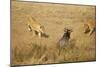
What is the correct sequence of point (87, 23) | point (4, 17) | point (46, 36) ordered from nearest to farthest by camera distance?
point (4, 17)
point (46, 36)
point (87, 23)

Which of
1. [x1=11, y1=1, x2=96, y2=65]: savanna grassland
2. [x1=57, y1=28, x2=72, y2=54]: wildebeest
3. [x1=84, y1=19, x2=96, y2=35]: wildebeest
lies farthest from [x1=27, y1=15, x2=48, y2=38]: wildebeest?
[x1=84, y1=19, x2=96, y2=35]: wildebeest

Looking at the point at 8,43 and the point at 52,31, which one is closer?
the point at 8,43

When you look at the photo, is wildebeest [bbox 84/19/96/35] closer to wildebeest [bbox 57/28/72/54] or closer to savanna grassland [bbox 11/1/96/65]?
savanna grassland [bbox 11/1/96/65]

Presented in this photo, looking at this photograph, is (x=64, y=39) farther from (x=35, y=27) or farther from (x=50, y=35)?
(x=35, y=27)

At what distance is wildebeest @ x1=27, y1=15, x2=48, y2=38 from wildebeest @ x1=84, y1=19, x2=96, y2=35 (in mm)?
598

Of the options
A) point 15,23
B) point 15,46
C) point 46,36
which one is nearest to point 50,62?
point 46,36

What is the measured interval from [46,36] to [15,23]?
428mm

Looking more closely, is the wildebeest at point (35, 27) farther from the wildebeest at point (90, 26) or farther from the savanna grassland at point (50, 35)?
the wildebeest at point (90, 26)

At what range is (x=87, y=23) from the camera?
272cm

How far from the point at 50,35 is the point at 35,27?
0.23 m

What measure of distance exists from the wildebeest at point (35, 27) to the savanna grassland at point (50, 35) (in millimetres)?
38

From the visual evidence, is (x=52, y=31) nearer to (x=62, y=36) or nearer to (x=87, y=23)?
(x=62, y=36)

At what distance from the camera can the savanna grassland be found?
236cm

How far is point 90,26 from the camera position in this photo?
2732mm
